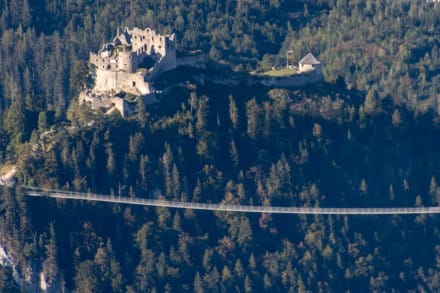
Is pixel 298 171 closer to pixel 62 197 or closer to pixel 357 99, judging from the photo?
pixel 357 99

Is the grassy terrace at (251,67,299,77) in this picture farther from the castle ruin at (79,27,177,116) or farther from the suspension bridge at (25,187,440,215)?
the suspension bridge at (25,187,440,215)

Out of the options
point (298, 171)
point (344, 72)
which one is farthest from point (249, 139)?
point (344, 72)

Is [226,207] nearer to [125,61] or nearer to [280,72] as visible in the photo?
[125,61]

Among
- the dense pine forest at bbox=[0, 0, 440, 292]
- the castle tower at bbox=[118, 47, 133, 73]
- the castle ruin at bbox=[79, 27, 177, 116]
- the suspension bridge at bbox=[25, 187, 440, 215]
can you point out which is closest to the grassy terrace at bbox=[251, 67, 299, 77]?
the dense pine forest at bbox=[0, 0, 440, 292]

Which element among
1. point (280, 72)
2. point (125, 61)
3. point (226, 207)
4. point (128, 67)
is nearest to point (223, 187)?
point (226, 207)

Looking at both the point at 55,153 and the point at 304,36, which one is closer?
the point at 55,153

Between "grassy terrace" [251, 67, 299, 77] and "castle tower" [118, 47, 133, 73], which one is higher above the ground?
"castle tower" [118, 47, 133, 73]
